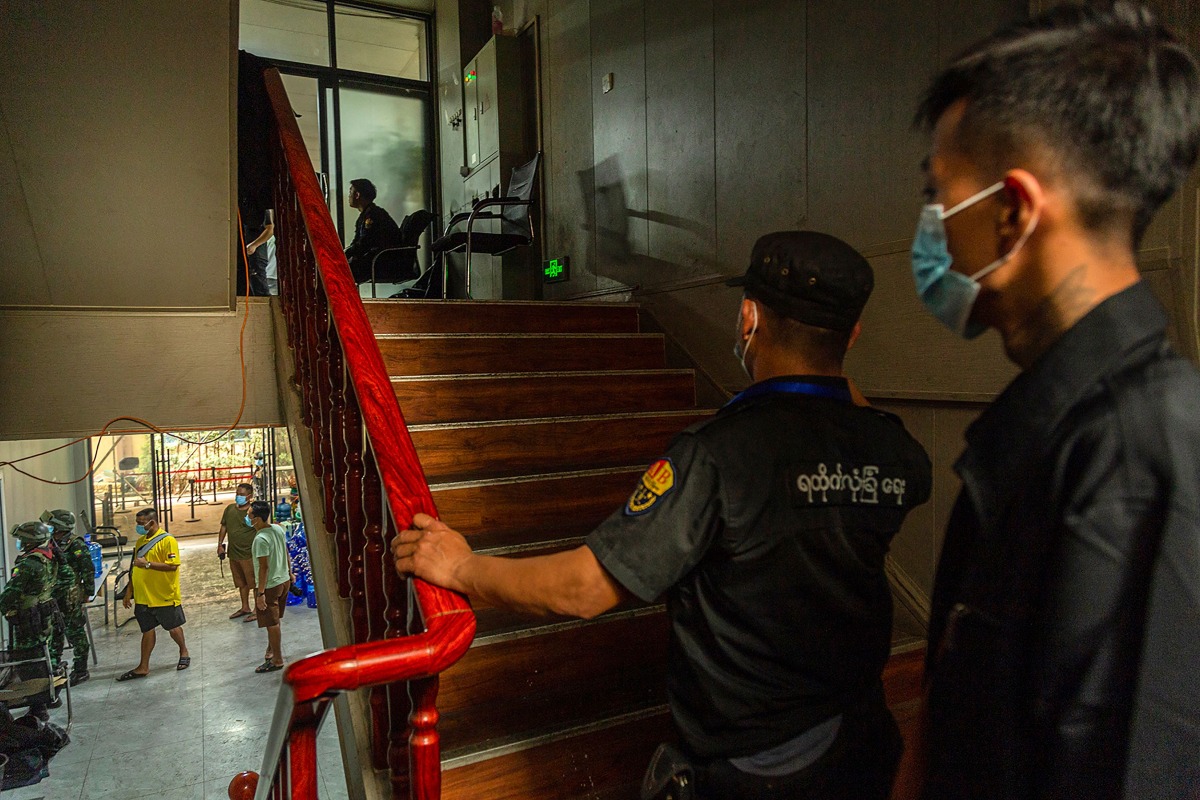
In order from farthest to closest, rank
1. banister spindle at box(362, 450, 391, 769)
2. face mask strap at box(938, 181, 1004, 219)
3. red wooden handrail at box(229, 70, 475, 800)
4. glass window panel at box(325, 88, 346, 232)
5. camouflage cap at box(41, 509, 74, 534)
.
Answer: glass window panel at box(325, 88, 346, 232), camouflage cap at box(41, 509, 74, 534), banister spindle at box(362, 450, 391, 769), red wooden handrail at box(229, 70, 475, 800), face mask strap at box(938, 181, 1004, 219)

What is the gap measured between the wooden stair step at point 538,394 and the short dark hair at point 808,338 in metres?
1.64

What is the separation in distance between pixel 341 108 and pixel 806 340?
23.2 feet

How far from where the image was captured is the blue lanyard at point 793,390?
1.03 metres

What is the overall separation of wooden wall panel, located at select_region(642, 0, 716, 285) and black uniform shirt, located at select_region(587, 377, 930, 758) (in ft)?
7.57

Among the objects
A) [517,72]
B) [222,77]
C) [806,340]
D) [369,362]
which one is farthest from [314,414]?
[517,72]

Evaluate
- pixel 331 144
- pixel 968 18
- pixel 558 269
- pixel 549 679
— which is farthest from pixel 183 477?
pixel 968 18

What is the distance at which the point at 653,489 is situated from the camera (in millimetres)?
946

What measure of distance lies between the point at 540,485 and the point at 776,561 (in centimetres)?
146

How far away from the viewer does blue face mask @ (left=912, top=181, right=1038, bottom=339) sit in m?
0.67

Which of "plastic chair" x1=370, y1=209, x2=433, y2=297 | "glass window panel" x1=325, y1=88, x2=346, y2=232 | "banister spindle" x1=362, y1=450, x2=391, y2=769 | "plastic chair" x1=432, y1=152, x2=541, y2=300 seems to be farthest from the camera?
"glass window panel" x1=325, y1=88, x2=346, y2=232

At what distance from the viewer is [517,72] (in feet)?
17.6

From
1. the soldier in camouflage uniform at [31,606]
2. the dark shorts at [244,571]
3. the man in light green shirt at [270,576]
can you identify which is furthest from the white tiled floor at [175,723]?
the dark shorts at [244,571]

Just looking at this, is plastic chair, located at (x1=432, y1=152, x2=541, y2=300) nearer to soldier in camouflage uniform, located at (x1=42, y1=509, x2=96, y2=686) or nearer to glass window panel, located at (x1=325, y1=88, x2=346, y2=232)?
glass window panel, located at (x1=325, y1=88, x2=346, y2=232)

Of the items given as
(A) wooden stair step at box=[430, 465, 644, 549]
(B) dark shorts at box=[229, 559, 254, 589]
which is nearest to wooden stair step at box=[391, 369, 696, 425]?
(A) wooden stair step at box=[430, 465, 644, 549]
